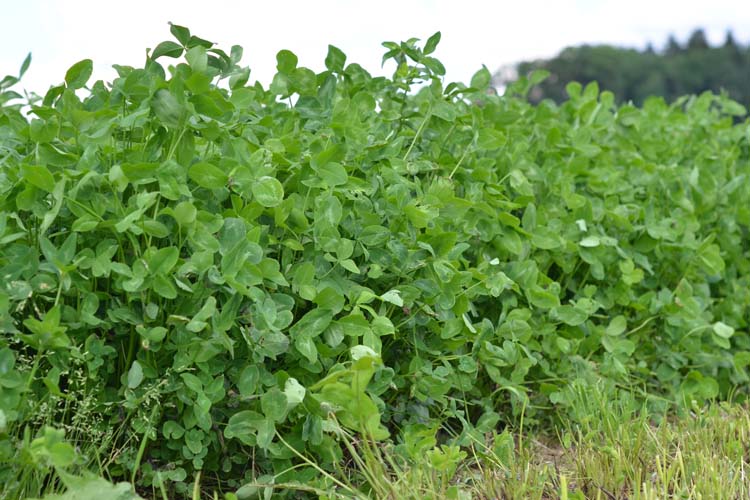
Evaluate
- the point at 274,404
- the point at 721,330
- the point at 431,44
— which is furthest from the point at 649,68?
the point at 274,404

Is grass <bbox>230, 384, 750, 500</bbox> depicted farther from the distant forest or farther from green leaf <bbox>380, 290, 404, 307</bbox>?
the distant forest

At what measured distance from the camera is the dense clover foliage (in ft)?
6.76

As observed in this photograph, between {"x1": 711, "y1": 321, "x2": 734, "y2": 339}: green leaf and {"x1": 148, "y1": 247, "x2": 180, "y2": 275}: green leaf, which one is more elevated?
{"x1": 148, "y1": 247, "x2": 180, "y2": 275}: green leaf

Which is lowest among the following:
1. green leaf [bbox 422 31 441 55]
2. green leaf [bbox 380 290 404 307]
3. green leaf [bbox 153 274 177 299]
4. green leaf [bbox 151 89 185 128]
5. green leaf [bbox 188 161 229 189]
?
green leaf [bbox 380 290 404 307]

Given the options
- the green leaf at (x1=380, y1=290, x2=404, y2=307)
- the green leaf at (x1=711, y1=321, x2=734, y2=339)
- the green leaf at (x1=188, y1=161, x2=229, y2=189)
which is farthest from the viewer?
the green leaf at (x1=711, y1=321, x2=734, y2=339)

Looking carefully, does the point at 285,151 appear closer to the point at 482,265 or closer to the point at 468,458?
the point at 482,265

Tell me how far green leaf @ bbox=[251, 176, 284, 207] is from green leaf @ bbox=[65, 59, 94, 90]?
58 centimetres

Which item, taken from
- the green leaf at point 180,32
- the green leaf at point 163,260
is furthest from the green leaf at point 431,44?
the green leaf at point 163,260

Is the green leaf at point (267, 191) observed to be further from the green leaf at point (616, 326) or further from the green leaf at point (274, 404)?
the green leaf at point (616, 326)

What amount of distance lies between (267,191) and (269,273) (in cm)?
22

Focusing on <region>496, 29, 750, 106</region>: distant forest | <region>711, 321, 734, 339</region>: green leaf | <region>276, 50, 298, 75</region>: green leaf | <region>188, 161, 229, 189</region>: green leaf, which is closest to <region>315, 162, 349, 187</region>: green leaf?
<region>188, 161, 229, 189</region>: green leaf

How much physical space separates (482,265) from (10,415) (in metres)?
1.41

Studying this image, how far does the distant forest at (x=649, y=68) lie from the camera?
1412 inches

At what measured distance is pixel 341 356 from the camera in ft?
7.72
